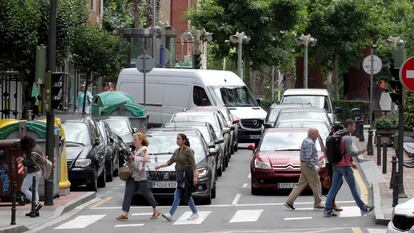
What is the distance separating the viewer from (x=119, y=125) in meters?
36.2

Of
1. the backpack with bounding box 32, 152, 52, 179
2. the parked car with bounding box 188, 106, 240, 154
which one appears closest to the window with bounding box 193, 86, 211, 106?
the parked car with bounding box 188, 106, 240, 154

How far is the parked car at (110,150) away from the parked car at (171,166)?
11.1ft

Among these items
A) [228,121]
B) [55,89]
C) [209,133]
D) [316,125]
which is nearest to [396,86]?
[55,89]

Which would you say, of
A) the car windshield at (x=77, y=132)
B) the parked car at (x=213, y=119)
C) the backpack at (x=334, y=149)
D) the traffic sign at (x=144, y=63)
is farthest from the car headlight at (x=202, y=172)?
the traffic sign at (x=144, y=63)

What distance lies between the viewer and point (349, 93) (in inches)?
3433

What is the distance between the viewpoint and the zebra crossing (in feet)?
70.0

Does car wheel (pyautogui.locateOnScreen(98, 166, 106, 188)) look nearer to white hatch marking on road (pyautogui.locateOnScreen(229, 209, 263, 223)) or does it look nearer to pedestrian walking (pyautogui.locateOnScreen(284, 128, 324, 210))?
white hatch marking on road (pyautogui.locateOnScreen(229, 209, 263, 223))

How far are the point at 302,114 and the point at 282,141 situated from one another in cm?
916

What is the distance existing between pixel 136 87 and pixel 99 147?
16209 millimetres

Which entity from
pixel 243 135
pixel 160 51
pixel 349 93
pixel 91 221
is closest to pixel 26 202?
pixel 91 221

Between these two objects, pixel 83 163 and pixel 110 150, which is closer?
pixel 83 163

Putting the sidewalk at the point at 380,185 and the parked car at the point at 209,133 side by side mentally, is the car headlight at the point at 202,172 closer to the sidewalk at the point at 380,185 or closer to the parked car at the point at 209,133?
the sidewalk at the point at 380,185

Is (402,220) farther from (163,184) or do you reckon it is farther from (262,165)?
(262,165)

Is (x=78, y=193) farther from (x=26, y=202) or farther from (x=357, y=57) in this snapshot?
(x=357, y=57)
